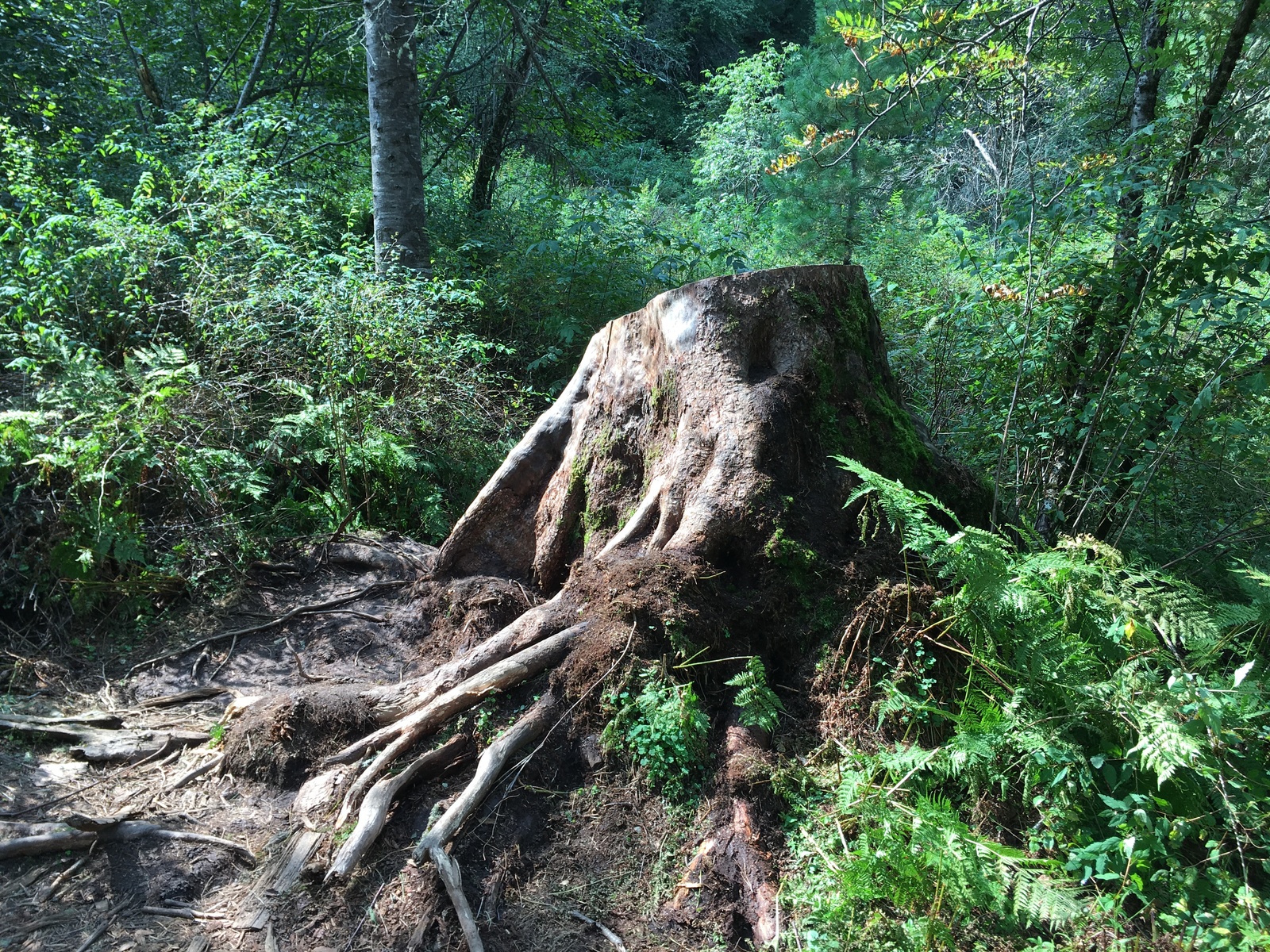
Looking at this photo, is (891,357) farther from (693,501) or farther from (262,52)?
(262,52)

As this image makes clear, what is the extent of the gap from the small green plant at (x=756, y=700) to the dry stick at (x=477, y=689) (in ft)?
2.71

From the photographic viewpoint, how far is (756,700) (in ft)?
11.2

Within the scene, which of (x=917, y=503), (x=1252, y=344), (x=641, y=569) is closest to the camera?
(x=917, y=503)

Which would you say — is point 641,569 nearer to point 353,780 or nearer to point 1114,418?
point 353,780

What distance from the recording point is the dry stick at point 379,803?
10.2 ft

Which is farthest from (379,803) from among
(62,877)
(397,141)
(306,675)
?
(397,141)

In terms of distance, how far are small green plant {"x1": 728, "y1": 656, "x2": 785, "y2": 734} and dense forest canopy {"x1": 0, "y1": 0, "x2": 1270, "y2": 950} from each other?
39mm

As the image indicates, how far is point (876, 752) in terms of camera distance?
3309 mm

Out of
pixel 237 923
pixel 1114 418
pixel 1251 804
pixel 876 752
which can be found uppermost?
pixel 1114 418

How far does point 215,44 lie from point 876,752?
1351cm

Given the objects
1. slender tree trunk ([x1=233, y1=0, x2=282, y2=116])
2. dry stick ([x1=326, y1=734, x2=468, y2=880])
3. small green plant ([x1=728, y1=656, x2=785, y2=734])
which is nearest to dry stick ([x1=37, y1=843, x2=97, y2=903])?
dry stick ([x1=326, y1=734, x2=468, y2=880])

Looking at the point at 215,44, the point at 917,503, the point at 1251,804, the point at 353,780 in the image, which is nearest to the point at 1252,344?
the point at 917,503

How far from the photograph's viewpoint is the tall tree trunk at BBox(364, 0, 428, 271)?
26.8 feet

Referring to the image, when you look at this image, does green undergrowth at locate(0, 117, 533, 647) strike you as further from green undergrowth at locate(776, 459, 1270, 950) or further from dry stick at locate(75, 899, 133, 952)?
green undergrowth at locate(776, 459, 1270, 950)
